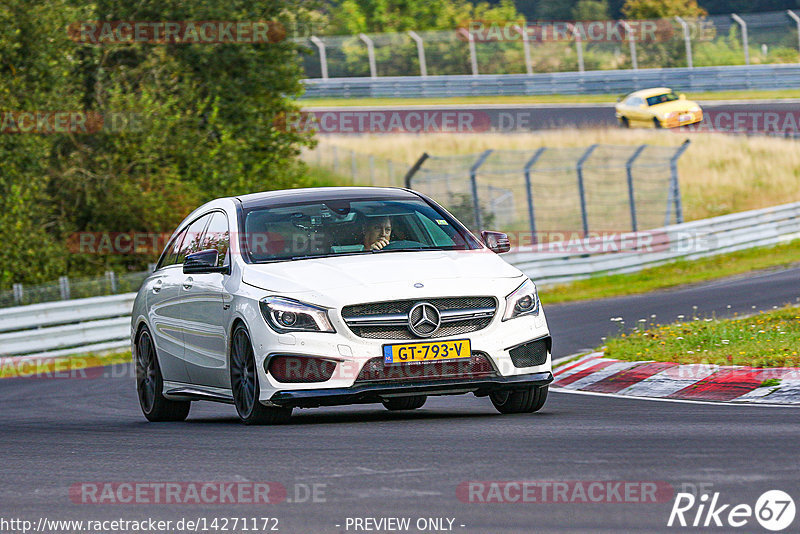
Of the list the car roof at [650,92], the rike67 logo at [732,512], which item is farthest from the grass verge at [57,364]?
the car roof at [650,92]

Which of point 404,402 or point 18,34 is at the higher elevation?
point 18,34

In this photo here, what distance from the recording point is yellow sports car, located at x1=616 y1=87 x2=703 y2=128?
44969 millimetres

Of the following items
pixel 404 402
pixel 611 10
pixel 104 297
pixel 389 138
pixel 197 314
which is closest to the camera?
pixel 197 314

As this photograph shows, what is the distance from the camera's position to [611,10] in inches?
3088

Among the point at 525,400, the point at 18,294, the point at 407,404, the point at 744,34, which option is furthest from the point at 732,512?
the point at 744,34

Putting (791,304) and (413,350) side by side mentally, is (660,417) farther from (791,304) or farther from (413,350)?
(791,304)

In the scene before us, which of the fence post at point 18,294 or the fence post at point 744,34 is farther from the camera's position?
the fence post at point 744,34

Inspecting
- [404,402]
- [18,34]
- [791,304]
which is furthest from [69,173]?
[404,402]

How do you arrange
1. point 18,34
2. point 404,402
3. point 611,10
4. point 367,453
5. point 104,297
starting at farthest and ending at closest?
1. point 611,10
2. point 18,34
3. point 104,297
4. point 404,402
5. point 367,453

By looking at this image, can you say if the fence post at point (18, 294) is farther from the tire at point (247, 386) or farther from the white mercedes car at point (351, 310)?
the tire at point (247, 386)

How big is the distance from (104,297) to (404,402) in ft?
41.9

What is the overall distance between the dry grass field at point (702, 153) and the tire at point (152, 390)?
85.4ft

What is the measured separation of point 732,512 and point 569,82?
4818 centimetres

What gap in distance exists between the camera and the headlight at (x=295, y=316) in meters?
8.83
